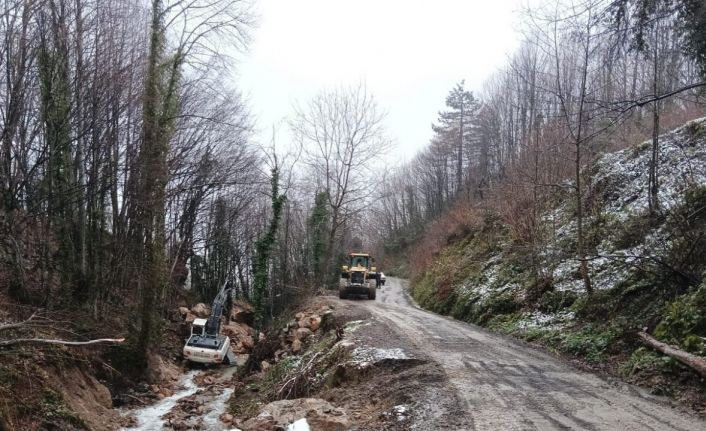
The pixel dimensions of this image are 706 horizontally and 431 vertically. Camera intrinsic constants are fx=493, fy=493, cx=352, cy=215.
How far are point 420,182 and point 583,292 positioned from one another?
150 ft

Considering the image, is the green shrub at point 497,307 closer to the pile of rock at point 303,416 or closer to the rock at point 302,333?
the rock at point 302,333

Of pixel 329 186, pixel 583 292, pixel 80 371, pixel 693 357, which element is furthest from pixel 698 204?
pixel 329 186

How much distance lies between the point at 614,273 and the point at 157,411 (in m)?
12.2

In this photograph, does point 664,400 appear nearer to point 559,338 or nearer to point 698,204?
point 559,338

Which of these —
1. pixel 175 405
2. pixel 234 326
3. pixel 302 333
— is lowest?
pixel 175 405

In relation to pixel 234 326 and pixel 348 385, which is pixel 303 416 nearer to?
pixel 348 385

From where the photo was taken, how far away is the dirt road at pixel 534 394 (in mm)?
5980

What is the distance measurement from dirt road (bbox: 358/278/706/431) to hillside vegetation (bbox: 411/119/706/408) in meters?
0.87

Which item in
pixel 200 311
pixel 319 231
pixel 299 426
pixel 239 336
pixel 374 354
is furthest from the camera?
pixel 319 231

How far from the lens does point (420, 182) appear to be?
190ft

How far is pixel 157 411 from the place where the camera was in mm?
13070

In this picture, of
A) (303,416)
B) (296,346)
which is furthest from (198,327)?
(303,416)

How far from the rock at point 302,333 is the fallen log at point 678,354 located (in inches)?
369

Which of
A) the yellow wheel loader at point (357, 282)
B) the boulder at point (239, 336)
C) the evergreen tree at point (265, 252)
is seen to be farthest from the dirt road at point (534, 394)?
the evergreen tree at point (265, 252)
